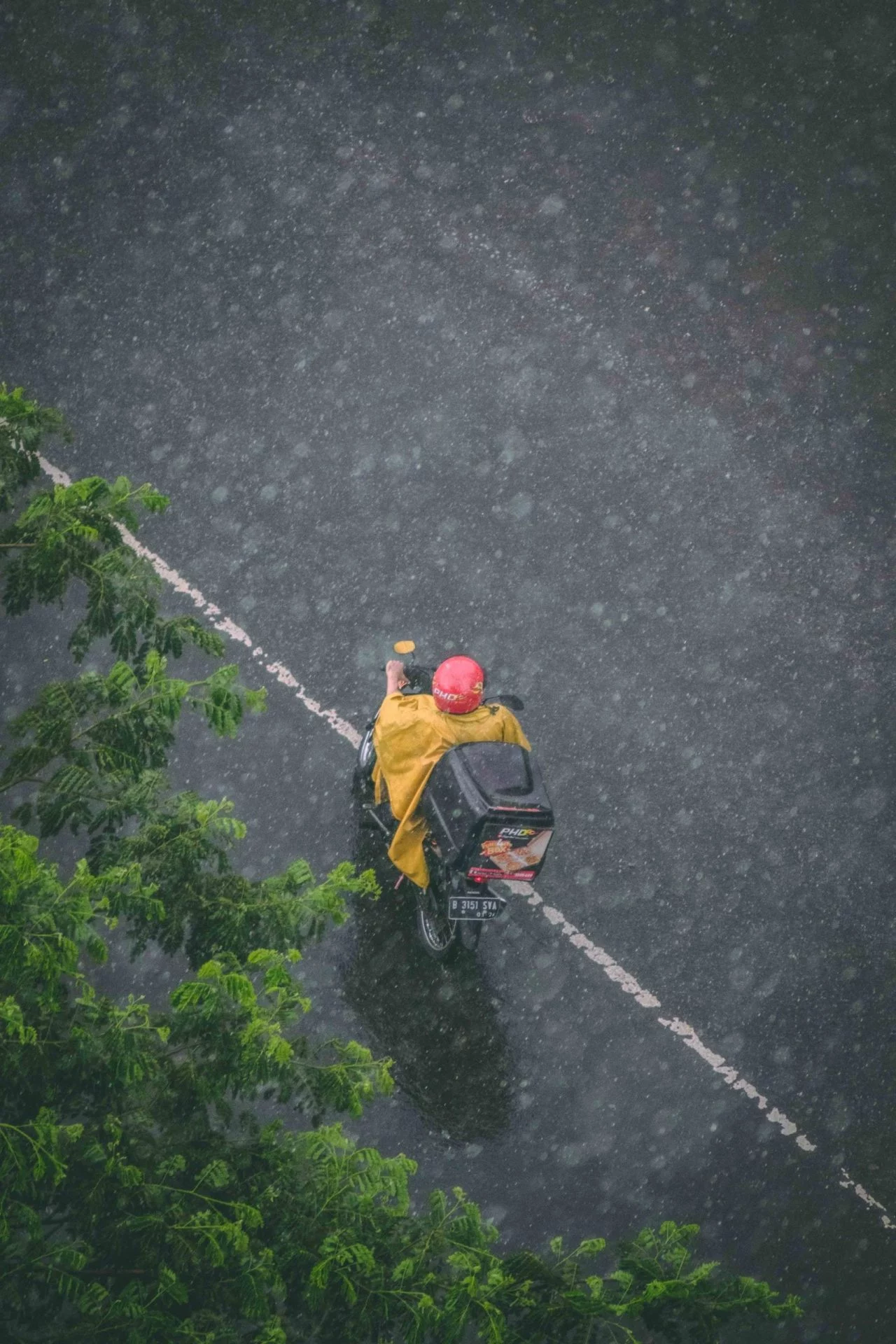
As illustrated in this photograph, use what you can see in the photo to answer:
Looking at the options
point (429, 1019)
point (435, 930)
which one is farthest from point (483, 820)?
point (429, 1019)

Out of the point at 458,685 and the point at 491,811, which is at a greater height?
the point at 458,685

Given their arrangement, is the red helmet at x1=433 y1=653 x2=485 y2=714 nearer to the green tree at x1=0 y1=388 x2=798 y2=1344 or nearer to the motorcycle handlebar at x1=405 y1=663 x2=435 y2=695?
the motorcycle handlebar at x1=405 y1=663 x2=435 y2=695

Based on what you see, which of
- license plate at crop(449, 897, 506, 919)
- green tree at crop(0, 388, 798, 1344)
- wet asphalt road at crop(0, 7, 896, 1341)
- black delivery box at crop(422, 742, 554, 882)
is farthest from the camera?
wet asphalt road at crop(0, 7, 896, 1341)

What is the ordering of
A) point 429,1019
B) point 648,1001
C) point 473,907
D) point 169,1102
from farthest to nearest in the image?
point 648,1001 → point 429,1019 → point 473,907 → point 169,1102

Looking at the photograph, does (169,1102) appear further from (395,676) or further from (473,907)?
(395,676)

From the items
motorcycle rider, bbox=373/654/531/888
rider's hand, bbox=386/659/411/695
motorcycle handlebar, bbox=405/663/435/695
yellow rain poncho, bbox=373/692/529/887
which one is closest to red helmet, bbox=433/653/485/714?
motorcycle rider, bbox=373/654/531/888

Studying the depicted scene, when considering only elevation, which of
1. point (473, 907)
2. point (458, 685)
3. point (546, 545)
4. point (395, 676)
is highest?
point (458, 685)

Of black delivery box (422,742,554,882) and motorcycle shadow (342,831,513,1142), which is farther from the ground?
black delivery box (422,742,554,882)
